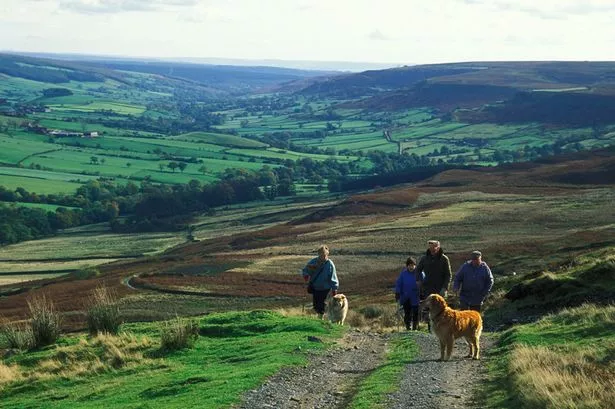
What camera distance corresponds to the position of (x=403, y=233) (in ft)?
239

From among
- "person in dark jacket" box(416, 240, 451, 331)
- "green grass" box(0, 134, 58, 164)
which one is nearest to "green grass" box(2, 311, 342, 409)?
"person in dark jacket" box(416, 240, 451, 331)

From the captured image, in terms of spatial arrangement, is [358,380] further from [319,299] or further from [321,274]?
[319,299]

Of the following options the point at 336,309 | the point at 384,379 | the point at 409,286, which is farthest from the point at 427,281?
the point at 384,379

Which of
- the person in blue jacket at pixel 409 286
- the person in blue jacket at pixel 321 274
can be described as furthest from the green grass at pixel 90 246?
the person in blue jacket at pixel 409 286

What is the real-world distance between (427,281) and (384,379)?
22.9 ft

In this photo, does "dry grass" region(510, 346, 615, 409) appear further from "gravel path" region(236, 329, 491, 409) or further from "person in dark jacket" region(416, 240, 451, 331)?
"person in dark jacket" region(416, 240, 451, 331)

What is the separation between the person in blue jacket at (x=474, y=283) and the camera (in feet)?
70.2

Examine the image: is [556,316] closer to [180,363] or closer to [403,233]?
[180,363]

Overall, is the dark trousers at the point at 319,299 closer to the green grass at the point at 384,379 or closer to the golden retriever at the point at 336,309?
the golden retriever at the point at 336,309

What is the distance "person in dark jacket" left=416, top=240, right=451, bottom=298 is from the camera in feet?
72.8

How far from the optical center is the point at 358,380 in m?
16.4

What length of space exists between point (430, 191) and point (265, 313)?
8741 centimetres

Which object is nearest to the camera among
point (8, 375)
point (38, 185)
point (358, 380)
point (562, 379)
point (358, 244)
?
point (562, 379)

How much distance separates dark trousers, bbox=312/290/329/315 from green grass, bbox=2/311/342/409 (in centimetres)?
97
